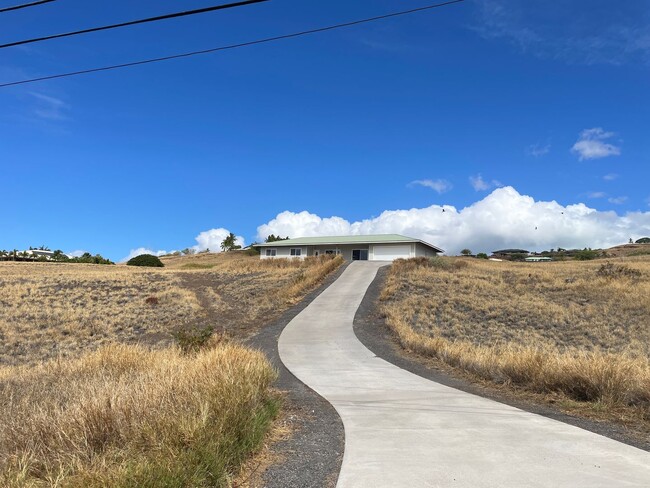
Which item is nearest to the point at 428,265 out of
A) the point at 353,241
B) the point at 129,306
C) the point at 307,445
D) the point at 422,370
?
the point at 353,241

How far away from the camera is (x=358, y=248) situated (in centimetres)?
5522

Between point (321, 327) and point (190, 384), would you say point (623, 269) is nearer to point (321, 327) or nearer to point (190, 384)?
point (321, 327)

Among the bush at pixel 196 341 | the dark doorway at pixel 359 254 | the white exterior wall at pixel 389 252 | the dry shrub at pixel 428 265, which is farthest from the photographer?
the dark doorway at pixel 359 254

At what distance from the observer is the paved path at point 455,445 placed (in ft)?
13.6

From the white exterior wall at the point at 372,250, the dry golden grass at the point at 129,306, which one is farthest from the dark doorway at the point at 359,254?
the dry golden grass at the point at 129,306

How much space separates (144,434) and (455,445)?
9.92ft

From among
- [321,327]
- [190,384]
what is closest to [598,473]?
[190,384]

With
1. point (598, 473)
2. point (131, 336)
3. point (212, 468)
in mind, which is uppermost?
point (212, 468)

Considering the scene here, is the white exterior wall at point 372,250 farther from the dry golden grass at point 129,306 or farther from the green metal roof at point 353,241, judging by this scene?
the dry golden grass at point 129,306

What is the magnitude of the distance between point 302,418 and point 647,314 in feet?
69.4

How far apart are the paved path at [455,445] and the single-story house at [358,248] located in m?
43.0

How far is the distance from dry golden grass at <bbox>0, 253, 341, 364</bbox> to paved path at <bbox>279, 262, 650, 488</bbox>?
10662 millimetres

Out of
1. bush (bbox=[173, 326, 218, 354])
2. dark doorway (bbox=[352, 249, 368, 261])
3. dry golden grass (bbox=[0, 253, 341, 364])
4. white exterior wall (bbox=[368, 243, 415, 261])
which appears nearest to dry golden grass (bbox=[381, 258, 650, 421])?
bush (bbox=[173, 326, 218, 354])

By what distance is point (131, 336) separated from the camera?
798 inches
